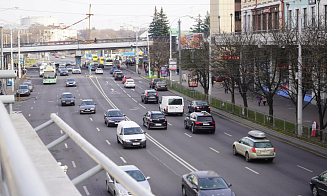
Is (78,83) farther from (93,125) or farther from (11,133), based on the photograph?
(11,133)

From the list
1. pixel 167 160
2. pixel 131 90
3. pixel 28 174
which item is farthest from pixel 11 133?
pixel 131 90

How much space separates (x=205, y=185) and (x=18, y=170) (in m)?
16.8

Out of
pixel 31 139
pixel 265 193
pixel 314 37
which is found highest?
pixel 314 37

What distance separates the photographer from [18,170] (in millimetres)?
1602

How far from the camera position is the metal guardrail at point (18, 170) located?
1549 millimetres

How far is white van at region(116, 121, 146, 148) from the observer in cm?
2973

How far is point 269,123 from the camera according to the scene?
38094 millimetres

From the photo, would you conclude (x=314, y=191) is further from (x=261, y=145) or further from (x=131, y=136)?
(x=131, y=136)

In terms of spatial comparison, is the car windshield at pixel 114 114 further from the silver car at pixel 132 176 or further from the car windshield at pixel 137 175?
the car windshield at pixel 137 175

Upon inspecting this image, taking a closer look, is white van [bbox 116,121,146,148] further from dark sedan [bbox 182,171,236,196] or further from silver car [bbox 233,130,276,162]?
dark sedan [bbox 182,171,236,196]

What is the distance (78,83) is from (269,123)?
50.1 m

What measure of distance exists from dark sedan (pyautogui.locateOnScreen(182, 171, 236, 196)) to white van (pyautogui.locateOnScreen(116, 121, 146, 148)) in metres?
11.2

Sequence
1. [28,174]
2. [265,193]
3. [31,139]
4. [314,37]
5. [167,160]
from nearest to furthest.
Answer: [28,174] < [31,139] < [265,193] < [167,160] < [314,37]

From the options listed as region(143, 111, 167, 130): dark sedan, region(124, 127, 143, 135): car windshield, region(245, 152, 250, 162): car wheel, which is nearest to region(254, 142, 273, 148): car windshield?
region(245, 152, 250, 162): car wheel
